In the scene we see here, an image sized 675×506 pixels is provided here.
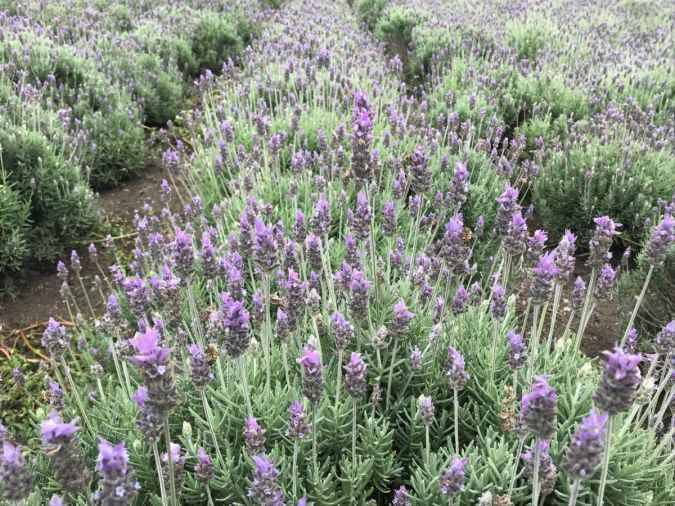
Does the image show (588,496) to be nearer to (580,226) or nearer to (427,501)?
(427,501)

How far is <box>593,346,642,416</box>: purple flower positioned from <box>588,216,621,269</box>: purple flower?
0.85 m

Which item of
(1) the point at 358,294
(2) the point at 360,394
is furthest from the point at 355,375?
(1) the point at 358,294

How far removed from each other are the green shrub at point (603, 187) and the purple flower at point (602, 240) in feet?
7.71

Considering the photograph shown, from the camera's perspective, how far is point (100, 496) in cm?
116

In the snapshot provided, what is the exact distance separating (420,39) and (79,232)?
587 cm

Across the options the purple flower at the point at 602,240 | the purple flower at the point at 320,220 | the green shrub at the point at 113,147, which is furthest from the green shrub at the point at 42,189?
the purple flower at the point at 602,240

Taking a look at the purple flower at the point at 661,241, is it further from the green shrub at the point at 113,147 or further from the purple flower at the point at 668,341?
the green shrub at the point at 113,147

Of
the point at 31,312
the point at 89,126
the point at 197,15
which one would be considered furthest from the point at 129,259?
the point at 197,15

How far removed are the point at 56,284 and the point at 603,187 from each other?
4.38m

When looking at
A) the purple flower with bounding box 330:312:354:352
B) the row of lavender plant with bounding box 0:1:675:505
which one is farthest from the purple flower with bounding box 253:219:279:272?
the purple flower with bounding box 330:312:354:352

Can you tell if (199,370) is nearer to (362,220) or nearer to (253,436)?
(253,436)

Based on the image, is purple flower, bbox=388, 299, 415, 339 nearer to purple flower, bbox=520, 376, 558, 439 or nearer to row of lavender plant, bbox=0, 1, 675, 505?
row of lavender plant, bbox=0, 1, 675, 505

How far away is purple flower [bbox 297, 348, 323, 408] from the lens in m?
1.54

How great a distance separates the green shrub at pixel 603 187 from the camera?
4266 mm
